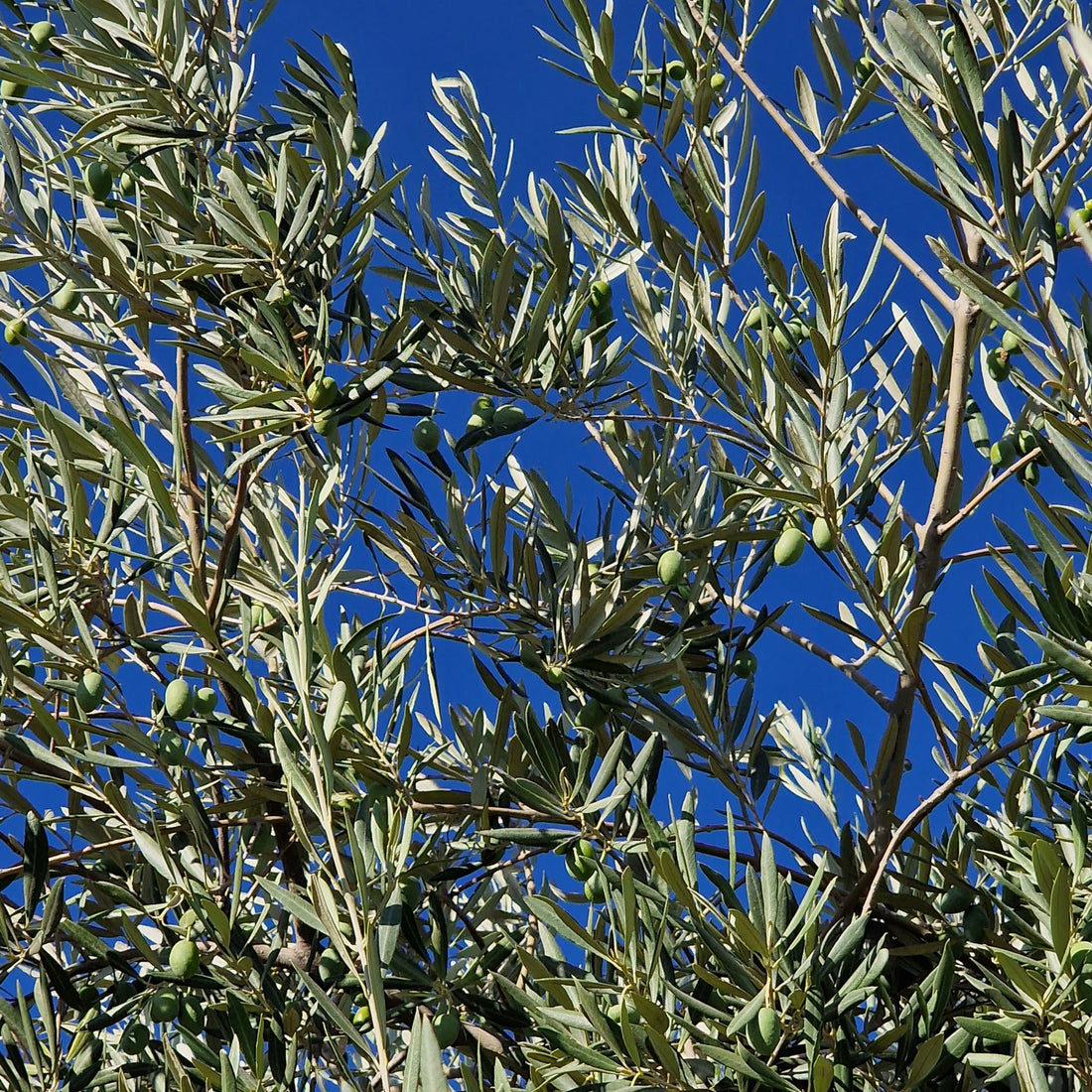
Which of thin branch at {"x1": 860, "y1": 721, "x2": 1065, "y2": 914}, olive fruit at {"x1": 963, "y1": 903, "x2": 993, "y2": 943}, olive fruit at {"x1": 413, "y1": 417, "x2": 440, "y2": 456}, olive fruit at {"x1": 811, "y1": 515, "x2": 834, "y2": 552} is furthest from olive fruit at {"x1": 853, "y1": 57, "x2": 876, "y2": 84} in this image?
olive fruit at {"x1": 963, "y1": 903, "x2": 993, "y2": 943}

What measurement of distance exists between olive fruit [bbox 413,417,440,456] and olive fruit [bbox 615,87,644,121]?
75cm

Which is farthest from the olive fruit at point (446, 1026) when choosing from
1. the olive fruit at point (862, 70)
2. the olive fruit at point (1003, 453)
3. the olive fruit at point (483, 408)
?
the olive fruit at point (862, 70)

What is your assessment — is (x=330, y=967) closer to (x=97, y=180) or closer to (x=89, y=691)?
(x=89, y=691)

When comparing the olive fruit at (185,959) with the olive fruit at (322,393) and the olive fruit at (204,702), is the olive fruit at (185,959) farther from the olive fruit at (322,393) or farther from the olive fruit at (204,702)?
the olive fruit at (322,393)

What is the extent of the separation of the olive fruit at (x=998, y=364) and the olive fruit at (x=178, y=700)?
151 cm

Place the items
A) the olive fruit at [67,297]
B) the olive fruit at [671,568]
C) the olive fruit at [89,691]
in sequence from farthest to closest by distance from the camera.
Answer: the olive fruit at [67,297] → the olive fruit at [671,568] → the olive fruit at [89,691]

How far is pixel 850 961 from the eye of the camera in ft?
6.07

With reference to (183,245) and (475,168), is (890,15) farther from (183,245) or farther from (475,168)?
(475,168)

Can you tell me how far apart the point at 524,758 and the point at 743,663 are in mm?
425

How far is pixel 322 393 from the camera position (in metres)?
2.04

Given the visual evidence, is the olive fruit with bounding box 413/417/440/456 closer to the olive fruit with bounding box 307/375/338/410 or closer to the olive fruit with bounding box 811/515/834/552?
the olive fruit with bounding box 307/375/338/410

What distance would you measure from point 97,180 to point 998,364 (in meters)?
1.63

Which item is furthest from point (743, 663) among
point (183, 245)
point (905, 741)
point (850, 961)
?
point (183, 245)

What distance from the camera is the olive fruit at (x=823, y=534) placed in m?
1.79
